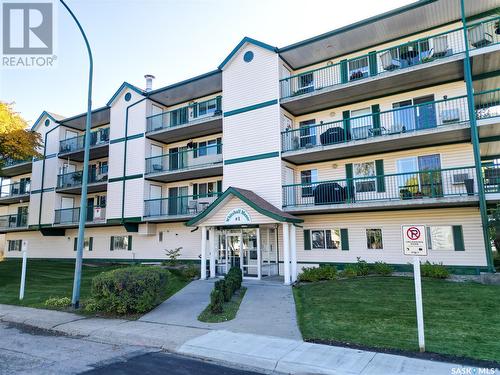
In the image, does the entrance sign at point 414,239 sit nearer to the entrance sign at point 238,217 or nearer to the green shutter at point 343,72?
the entrance sign at point 238,217

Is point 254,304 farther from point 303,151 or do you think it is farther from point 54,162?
point 54,162

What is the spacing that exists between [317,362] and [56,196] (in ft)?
92.3

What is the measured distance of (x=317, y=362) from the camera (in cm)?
661

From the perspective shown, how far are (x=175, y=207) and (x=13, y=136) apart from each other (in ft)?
33.9

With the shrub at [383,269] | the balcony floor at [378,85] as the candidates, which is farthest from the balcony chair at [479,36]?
the shrub at [383,269]

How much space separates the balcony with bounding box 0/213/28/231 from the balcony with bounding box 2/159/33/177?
405 cm

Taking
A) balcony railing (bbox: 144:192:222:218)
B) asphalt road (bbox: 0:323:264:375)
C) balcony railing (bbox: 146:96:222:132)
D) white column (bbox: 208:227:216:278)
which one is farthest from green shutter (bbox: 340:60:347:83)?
asphalt road (bbox: 0:323:264:375)

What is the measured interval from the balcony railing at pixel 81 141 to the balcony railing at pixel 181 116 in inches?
202

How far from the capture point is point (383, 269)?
16.1 m

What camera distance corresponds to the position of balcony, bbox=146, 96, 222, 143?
72.5 ft

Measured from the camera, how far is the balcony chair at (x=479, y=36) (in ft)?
49.4

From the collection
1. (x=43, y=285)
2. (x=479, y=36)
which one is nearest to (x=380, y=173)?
(x=479, y=36)

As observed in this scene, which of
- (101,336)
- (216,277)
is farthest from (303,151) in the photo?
(101,336)

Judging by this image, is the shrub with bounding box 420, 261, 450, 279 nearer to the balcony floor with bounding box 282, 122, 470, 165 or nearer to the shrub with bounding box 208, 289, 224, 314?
the balcony floor with bounding box 282, 122, 470, 165
